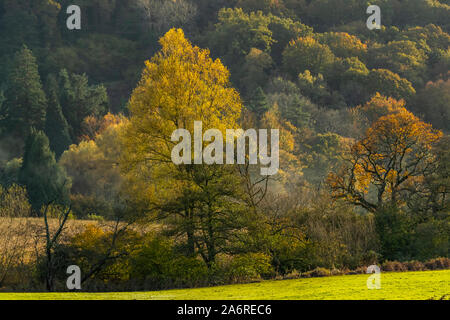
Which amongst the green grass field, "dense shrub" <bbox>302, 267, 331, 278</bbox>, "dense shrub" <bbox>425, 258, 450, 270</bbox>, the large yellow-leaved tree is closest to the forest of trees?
the large yellow-leaved tree

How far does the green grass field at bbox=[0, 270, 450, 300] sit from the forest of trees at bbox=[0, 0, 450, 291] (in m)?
4.59

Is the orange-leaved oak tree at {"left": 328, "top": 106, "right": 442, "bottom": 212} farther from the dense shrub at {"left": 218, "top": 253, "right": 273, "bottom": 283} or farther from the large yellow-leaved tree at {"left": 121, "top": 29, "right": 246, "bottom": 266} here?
the large yellow-leaved tree at {"left": 121, "top": 29, "right": 246, "bottom": 266}

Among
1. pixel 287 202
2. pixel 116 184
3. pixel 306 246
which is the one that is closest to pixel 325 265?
pixel 306 246

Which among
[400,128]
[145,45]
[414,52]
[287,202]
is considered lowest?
[287,202]

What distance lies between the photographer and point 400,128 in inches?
1175

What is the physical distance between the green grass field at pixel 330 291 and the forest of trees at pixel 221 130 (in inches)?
181

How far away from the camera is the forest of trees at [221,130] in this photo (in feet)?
77.1

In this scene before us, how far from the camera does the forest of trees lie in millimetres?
23500

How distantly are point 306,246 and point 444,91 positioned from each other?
4744 cm

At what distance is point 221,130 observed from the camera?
26734mm

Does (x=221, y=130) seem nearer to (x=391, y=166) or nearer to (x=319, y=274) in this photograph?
(x=391, y=166)

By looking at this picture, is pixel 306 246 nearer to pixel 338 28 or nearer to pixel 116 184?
pixel 116 184

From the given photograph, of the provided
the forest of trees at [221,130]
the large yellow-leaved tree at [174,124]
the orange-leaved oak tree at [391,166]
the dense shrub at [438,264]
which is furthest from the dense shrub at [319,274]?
the orange-leaved oak tree at [391,166]

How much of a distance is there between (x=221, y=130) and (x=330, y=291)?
12.8m
